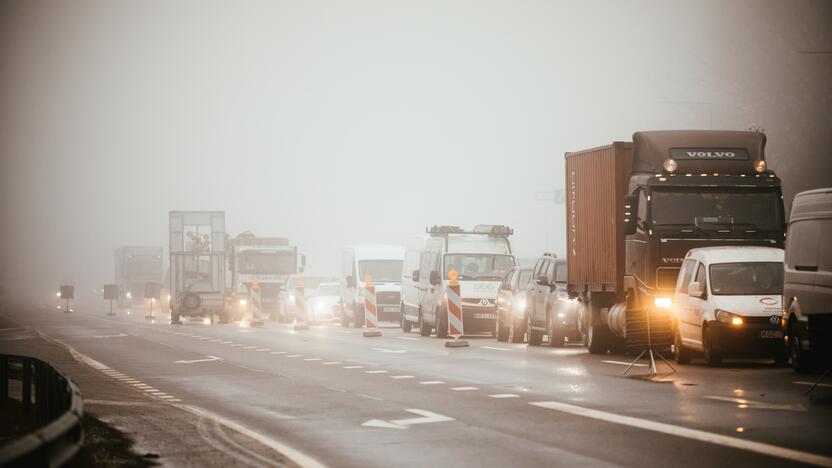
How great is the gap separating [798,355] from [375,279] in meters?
29.9

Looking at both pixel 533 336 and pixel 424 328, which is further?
pixel 424 328

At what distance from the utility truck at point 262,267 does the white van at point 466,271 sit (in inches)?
988

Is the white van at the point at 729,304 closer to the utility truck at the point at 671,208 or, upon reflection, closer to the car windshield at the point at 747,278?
the car windshield at the point at 747,278

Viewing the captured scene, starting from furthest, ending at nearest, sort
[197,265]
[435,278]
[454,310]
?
1. [197,265]
2. [435,278]
3. [454,310]

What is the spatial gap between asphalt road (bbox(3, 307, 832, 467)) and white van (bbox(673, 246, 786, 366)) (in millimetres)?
494

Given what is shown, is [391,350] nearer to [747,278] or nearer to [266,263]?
[747,278]

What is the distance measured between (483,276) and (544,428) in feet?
80.8

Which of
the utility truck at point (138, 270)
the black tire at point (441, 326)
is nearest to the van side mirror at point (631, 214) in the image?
the black tire at point (441, 326)

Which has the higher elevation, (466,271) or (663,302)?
(466,271)

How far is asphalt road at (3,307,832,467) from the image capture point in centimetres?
1122

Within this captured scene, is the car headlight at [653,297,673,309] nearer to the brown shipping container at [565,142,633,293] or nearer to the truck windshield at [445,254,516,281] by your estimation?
the brown shipping container at [565,142,633,293]

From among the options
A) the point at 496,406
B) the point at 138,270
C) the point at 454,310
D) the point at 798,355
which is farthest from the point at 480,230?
the point at 138,270

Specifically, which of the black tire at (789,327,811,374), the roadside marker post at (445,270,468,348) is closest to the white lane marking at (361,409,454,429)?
the black tire at (789,327,811,374)

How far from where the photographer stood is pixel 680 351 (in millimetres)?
22969
